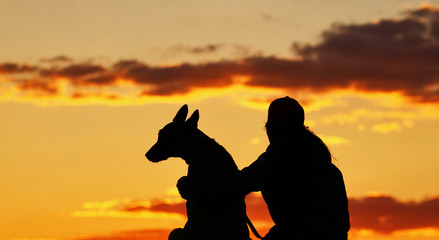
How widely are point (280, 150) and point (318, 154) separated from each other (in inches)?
15.4

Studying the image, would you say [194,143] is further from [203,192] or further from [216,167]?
[203,192]

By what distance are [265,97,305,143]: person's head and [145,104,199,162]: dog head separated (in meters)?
4.79

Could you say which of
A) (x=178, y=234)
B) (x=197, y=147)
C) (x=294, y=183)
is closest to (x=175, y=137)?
(x=197, y=147)

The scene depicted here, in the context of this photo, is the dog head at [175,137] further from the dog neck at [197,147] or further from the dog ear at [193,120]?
the dog neck at [197,147]

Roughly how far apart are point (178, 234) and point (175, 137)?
7.95 feet

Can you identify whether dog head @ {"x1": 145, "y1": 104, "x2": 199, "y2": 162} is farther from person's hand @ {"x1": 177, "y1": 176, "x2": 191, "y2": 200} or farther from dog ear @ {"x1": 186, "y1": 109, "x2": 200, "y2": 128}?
person's hand @ {"x1": 177, "y1": 176, "x2": 191, "y2": 200}

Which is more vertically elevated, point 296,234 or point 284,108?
point 284,108

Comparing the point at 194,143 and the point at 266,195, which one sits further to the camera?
the point at 194,143

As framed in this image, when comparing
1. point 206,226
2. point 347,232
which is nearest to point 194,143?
point 206,226

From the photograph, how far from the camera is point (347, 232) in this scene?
6289 mm

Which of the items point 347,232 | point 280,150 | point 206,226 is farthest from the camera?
point 206,226

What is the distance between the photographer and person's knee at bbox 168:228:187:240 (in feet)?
29.8

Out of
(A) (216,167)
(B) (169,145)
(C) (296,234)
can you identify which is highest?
(B) (169,145)

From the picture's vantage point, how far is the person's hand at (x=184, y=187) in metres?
5.95
